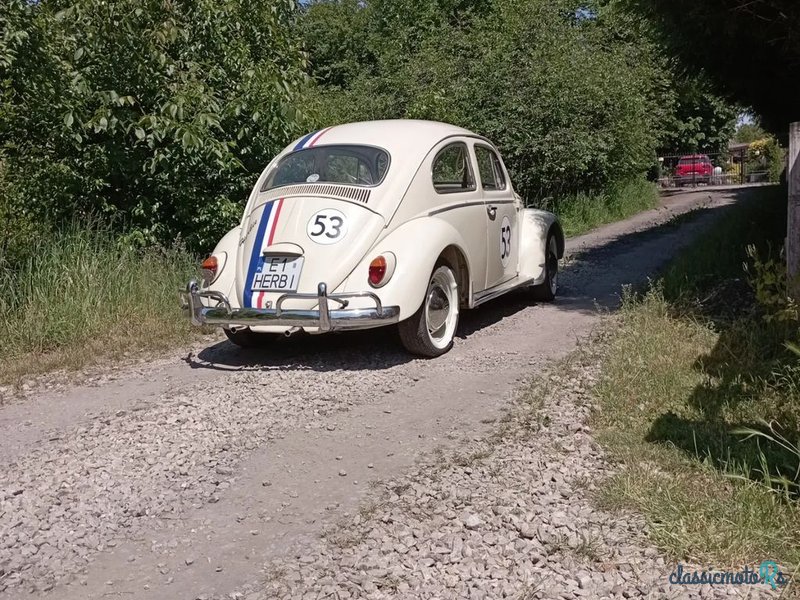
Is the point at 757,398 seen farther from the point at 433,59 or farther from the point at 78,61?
the point at 433,59

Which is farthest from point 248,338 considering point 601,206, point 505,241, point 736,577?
point 601,206

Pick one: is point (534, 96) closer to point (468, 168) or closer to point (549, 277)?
point (549, 277)

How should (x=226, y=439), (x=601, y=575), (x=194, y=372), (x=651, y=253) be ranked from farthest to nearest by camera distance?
(x=651, y=253) < (x=194, y=372) < (x=226, y=439) < (x=601, y=575)

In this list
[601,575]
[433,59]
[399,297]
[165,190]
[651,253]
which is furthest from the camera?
[433,59]

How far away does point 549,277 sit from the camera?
28.9 feet

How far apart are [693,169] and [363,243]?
3725 centimetres

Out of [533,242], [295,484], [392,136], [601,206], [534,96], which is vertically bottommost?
[295,484]

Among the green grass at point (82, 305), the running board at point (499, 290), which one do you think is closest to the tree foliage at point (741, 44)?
the running board at point (499, 290)

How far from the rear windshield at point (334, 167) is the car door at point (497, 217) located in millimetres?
1322

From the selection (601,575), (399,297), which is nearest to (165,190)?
(399,297)

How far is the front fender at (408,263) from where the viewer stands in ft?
19.3

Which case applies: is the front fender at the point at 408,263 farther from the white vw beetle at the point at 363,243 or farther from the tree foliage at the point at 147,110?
the tree foliage at the point at 147,110

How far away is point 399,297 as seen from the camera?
19.3 feet

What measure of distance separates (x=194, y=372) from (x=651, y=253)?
8451 millimetres
